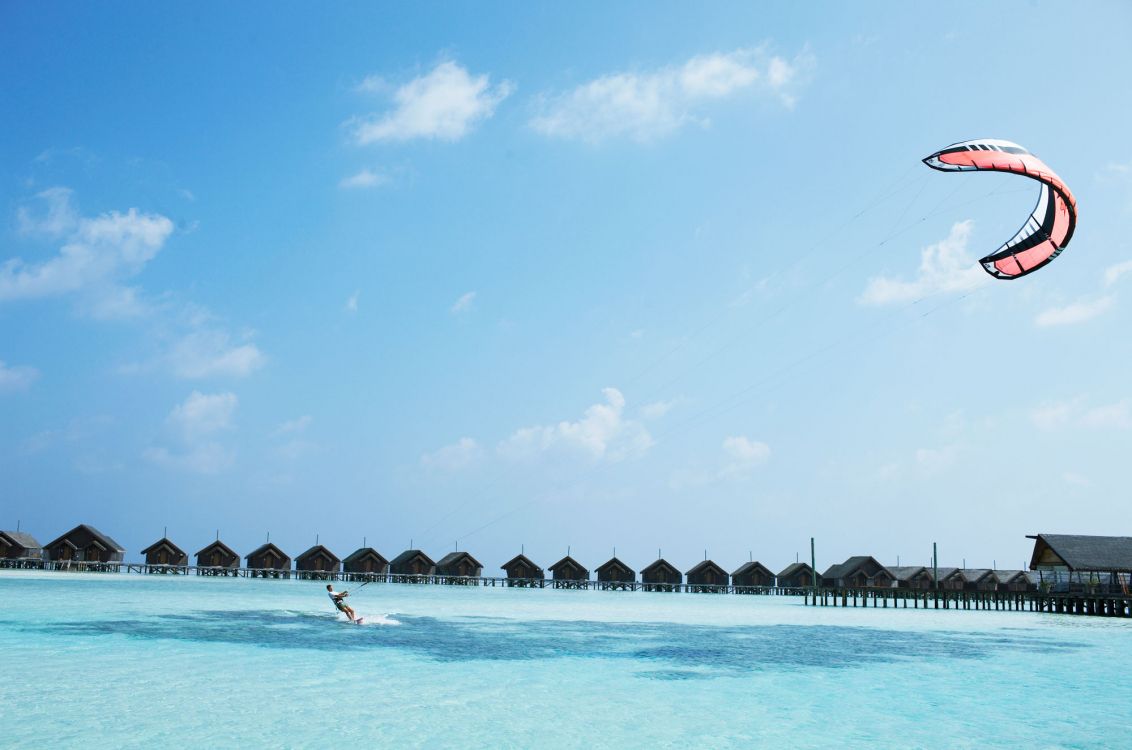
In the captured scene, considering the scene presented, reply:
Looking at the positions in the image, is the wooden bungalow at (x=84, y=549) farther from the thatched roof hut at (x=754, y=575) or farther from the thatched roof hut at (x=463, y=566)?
the thatched roof hut at (x=754, y=575)

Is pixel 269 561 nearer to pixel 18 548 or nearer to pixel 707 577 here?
pixel 18 548

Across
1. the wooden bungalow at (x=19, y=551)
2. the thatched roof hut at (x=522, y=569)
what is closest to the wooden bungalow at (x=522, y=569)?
the thatched roof hut at (x=522, y=569)

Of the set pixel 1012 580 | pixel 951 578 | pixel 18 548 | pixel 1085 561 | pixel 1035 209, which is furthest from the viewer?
pixel 951 578

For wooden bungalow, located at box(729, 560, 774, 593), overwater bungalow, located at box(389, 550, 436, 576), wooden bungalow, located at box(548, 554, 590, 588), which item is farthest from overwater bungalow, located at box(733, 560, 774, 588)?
overwater bungalow, located at box(389, 550, 436, 576)

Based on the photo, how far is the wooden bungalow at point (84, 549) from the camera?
77125mm

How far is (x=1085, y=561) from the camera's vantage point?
4600cm

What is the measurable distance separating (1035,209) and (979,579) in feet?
212

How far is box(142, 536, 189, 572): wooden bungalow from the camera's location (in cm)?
8481

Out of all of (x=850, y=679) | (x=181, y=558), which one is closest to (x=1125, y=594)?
(x=850, y=679)

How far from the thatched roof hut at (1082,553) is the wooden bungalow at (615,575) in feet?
157

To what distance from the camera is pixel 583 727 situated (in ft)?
43.5

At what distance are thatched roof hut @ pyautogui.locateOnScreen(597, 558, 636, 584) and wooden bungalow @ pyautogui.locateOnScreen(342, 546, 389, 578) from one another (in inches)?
897

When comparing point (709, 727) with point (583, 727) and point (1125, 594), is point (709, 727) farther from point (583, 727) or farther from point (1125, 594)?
point (1125, 594)

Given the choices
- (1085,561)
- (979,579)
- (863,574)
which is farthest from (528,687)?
(979,579)
